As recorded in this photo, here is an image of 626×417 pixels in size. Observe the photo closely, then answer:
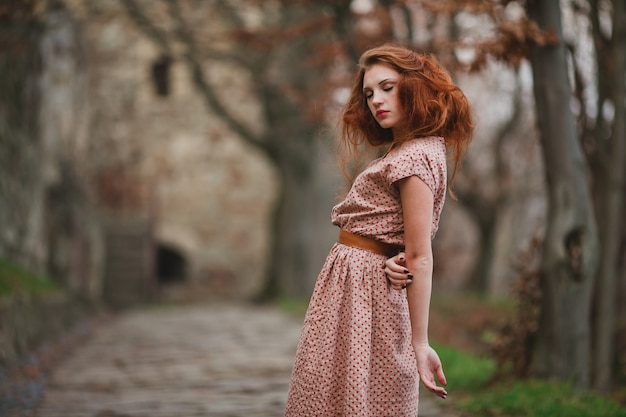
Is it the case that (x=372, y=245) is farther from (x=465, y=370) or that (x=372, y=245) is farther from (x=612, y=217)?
(x=612, y=217)

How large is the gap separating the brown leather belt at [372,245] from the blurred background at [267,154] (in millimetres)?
418

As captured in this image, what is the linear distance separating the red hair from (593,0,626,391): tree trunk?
3119 millimetres

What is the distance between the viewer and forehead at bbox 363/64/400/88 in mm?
2498

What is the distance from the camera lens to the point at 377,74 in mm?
2520

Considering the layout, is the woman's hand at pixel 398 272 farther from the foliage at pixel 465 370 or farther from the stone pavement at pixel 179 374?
the foliage at pixel 465 370

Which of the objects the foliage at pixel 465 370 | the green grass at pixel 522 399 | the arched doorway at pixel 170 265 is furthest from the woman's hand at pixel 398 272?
the arched doorway at pixel 170 265

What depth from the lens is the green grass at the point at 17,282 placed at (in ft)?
20.4

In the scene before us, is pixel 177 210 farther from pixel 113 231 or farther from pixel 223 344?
pixel 223 344

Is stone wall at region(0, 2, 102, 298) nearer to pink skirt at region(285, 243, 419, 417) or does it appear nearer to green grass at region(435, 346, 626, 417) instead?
green grass at region(435, 346, 626, 417)

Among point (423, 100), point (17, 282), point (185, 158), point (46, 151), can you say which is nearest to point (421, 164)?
point (423, 100)

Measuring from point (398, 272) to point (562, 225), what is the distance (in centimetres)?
250

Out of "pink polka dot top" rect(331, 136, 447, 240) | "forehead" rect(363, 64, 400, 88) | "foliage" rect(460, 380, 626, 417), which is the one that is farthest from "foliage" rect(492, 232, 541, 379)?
"forehead" rect(363, 64, 400, 88)

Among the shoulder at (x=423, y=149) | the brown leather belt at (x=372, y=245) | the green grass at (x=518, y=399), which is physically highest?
the shoulder at (x=423, y=149)

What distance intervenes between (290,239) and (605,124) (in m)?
7.86
